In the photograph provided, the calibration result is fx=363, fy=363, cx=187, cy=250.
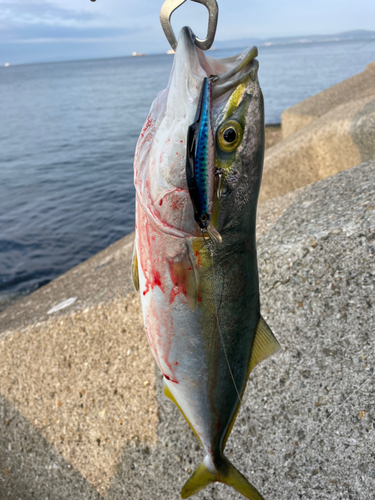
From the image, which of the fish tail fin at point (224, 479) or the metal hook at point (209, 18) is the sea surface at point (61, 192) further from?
the metal hook at point (209, 18)

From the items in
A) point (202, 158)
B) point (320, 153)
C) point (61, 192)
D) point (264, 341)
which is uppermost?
point (202, 158)

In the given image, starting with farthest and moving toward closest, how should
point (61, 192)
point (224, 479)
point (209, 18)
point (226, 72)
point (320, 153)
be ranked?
point (61, 192) < point (320, 153) < point (224, 479) < point (226, 72) < point (209, 18)

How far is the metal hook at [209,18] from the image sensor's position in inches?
44.6

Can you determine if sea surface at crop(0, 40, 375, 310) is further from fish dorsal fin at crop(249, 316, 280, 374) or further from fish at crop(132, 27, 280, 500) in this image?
fish dorsal fin at crop(249, 316, 280, 374)

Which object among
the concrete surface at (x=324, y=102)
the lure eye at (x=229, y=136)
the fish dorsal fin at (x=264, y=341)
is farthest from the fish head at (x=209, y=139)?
the concrete surface at (x=324, y=102)

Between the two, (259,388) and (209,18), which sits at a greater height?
(209,18)

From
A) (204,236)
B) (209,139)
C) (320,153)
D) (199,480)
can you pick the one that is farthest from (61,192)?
(209,139)

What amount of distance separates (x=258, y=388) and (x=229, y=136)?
195 centimetres

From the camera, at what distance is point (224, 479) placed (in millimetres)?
1828

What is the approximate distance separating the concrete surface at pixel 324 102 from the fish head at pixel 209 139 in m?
9.16

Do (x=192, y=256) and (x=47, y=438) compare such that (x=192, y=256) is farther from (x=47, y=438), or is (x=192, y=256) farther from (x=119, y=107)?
(x=119, y=107)

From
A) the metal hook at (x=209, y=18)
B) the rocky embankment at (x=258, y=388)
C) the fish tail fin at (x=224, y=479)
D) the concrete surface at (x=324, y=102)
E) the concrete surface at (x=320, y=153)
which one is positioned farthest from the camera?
the concrete surface at (x=324, y=102)

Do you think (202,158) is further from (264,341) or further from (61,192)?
(61,192)

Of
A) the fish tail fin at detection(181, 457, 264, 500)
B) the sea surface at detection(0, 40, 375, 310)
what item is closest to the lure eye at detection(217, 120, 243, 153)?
the fish tail fin at detection(181, 457, 264, 500)
